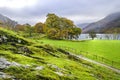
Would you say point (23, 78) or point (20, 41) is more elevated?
point (20, 41)

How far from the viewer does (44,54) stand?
1738 inches

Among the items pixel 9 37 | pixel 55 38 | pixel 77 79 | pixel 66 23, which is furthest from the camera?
pixel 66 23

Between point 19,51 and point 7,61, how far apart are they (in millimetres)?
8457

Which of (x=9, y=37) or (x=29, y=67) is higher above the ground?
(x=9, y=37)

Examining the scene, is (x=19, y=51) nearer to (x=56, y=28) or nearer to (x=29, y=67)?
(x=29, y=67)

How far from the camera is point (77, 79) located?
33.0 metres

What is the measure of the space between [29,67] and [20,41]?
1364 cm

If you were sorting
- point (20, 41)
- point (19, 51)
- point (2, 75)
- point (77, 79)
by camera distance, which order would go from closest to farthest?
point (2, 75), point (77, 79), point (19, 51), point (20, 41)

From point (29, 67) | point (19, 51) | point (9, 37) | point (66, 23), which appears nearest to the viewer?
point (29, 67)

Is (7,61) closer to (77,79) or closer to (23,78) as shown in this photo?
(23,78)

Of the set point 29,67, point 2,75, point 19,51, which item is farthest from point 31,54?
point 2,75

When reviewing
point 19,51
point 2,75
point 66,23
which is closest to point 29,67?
point 2,75

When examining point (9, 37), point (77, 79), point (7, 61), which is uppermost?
point (9, 37)

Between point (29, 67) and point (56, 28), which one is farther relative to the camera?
point (56, 28)
